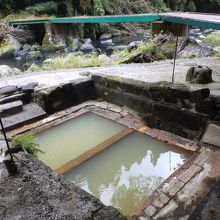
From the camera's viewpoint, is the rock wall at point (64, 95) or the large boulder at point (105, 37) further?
the large boulder at point (105, 37)

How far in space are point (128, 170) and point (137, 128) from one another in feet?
3.42

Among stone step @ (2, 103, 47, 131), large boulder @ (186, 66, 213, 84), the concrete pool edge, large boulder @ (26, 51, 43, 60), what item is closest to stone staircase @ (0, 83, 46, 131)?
stone step @ (2, 103, 47, 131)

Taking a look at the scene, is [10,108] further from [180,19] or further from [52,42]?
[52,42]

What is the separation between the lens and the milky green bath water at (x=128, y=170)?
3.14 meters

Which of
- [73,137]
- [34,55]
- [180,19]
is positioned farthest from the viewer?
[34,55]

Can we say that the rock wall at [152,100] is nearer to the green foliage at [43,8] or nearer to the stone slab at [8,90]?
the stone slab at [8,90]

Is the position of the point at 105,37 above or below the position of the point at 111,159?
below

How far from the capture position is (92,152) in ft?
12.7

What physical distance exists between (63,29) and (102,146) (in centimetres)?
1506

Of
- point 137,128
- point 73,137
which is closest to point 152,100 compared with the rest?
point 137,128

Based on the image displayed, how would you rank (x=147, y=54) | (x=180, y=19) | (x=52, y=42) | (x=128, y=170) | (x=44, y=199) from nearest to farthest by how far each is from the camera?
(x=44, y=199), (x=128, y=170), (x=180, y=19), (x=147, y=54), (x=52, y=42)

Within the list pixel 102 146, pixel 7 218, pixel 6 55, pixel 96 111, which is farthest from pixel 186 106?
pixel 6 55

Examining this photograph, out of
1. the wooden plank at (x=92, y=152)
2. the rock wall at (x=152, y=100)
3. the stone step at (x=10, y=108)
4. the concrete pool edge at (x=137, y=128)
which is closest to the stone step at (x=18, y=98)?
the stone step at (x=10, y=108)

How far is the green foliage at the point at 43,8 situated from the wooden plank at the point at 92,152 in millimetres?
17884
